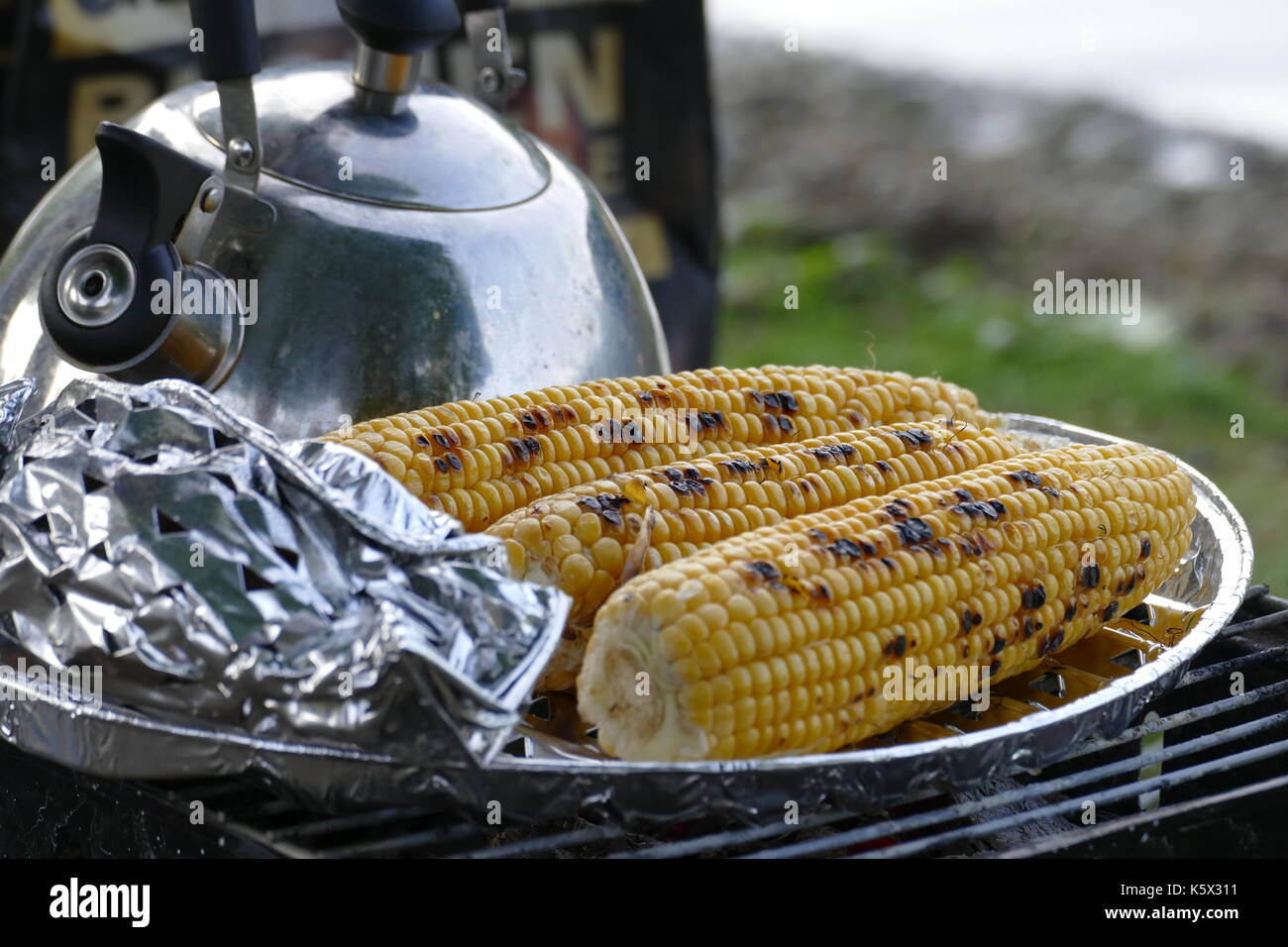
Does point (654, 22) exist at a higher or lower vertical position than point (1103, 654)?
higher

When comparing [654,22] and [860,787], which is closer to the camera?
[860,787]

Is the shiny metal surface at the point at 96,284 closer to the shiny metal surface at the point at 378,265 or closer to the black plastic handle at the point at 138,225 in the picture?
the black plastic handle at the point at 138,225

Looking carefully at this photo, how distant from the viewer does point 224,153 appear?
1.65m

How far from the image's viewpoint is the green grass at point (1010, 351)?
403 centimetres

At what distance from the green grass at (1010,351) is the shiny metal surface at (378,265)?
228 centimetres

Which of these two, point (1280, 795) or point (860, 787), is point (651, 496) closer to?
point (860, 787)

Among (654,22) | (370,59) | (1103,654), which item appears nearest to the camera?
(1103,654)

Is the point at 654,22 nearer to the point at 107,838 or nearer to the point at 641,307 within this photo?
the point at 641,307

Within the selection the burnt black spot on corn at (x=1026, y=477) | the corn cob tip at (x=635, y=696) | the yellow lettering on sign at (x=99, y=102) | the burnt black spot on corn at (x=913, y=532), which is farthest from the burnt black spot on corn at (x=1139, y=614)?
the yellow lettering on sign at (x=99, y=102)

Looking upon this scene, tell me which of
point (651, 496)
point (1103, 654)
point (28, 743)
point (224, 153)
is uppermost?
point (224, 153)

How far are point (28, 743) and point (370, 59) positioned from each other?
930 millimetres

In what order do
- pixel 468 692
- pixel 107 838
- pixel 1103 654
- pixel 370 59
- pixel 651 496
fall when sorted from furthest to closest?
1. pixel 370 59
2. pixel 1103 654
3. pixel 651 496
4. pixel 107 838
5. pixel 468 692

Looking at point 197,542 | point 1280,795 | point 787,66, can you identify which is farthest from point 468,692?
point 787,66

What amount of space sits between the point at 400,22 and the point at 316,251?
0.29 m
